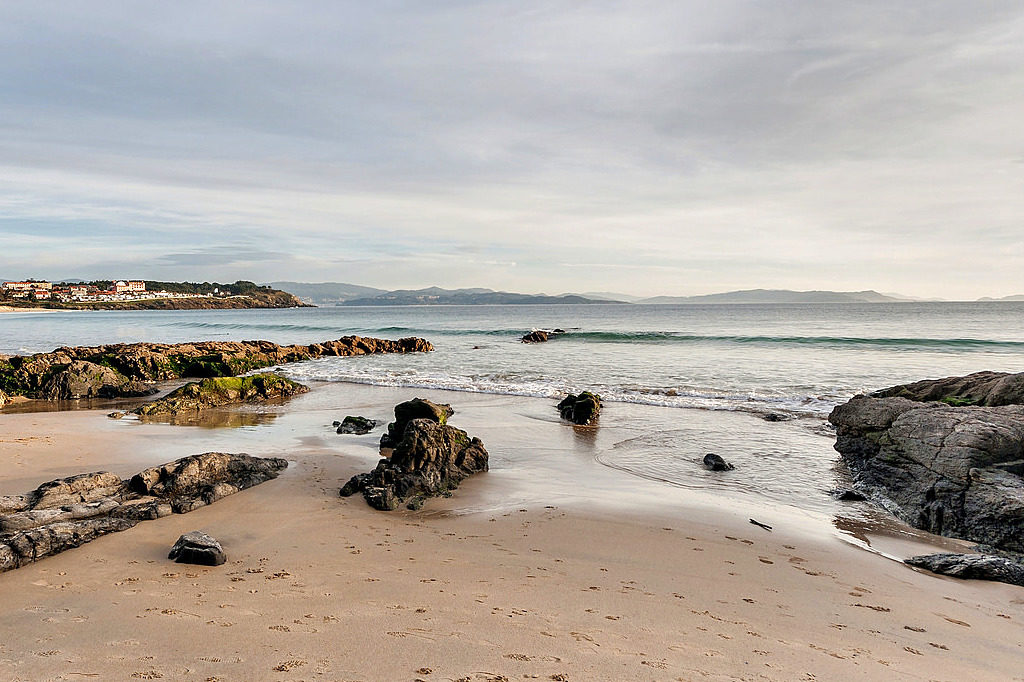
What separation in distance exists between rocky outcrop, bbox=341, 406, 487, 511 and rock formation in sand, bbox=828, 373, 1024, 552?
6.02 metres

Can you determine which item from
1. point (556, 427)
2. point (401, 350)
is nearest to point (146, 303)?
point (401, 350)

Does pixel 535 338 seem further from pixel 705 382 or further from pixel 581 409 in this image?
pixel 581 409

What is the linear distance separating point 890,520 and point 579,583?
4938 mm

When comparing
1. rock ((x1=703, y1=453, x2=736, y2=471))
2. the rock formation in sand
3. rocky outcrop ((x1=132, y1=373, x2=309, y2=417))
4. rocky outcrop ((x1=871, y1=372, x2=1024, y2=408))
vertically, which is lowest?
rocky outcrop ((x1=132, y1=373, x2=309, y2=417))

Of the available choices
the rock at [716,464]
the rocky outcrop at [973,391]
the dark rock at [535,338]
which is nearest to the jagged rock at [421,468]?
the rock at [716,464]

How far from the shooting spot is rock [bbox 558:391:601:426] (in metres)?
13.4

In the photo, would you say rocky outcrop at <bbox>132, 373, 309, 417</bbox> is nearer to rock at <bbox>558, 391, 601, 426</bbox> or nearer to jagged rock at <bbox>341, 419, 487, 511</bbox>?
jagged rock at <bbox>341, 419, 487, 511</bbox>

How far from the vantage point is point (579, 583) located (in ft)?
16.3

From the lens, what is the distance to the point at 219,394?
15430mm

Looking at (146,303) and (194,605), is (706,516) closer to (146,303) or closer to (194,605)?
(194,605)

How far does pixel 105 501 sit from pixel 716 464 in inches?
338

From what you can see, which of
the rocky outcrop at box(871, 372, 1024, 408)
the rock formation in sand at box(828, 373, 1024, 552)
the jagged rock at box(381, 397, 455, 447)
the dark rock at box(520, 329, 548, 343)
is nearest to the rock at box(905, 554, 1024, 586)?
the rock formation in sand at box(828, 373, 1024, 552)

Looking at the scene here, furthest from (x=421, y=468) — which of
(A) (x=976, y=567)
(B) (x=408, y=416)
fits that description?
(A) (x=976, y=567)

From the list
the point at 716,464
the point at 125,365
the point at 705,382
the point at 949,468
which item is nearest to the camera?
the point at 949,468
